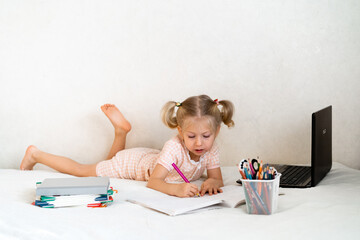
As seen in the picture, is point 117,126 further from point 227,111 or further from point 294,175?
point 294,175

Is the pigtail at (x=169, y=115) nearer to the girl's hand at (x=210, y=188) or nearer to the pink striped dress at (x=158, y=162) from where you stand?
the pink striped dress at (x=158, y=162)

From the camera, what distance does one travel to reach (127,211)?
5.07 feet

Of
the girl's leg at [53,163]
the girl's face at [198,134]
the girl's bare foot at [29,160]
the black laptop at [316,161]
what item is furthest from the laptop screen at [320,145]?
the girl's bare foot at [29,160]

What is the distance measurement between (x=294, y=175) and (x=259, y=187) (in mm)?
622

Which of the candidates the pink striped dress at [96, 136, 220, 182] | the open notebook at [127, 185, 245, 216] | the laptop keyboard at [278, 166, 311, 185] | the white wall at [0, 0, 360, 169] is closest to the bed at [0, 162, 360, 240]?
the open notebook at [127, 185, 245, 216]

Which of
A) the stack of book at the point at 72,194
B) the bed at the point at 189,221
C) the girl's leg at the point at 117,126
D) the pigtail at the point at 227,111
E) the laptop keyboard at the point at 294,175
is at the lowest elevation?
the laptop keyboard at the point at 294,175

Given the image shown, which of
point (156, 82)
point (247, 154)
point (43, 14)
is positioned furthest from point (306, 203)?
point (43, 14)

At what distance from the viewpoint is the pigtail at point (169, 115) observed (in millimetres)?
2070

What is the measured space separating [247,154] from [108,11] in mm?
1000

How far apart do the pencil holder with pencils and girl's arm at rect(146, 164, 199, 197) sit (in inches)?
10.9

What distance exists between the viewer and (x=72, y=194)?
1.62 meters

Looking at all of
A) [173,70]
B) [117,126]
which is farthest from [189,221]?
[173,70]

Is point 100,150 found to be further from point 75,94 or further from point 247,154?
point 247,154

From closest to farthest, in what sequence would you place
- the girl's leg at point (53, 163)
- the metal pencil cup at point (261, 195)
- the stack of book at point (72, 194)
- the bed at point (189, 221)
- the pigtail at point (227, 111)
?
the bed at point (189, 221) < the metal pencil cup at point (261, 195) < the stack of book at point (72, 194) < the pigtail at point (227, 111) < the girl's leg at point (53, 163)
